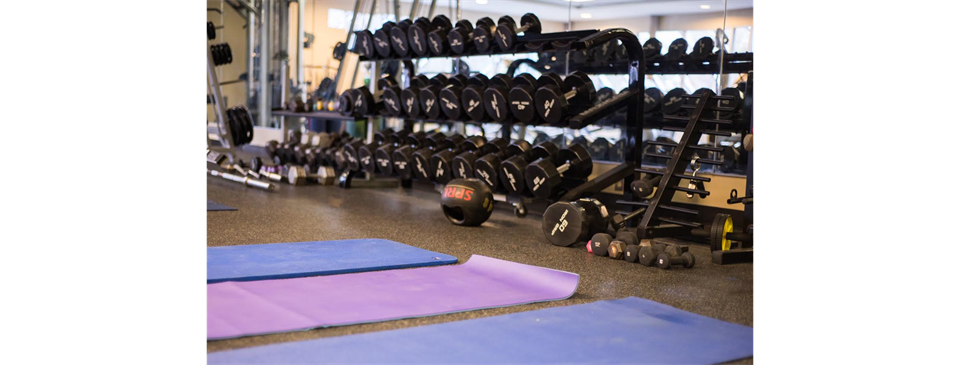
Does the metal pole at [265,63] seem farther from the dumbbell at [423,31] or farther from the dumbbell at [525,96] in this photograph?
the dumbbell at [525,96]

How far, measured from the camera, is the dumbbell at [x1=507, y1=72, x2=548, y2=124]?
4.53 metres

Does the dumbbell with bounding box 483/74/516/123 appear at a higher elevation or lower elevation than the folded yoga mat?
higher

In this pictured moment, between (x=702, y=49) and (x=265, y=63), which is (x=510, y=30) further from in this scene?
(x=265, y=63)

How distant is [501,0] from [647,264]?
3.17 metres

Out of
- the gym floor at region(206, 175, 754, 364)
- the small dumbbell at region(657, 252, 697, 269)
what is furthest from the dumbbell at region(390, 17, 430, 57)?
the small dumbbell at region(657, 252, 697, 269)

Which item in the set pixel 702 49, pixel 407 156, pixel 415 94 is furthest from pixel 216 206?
pixel 702 49

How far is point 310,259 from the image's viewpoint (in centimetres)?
312

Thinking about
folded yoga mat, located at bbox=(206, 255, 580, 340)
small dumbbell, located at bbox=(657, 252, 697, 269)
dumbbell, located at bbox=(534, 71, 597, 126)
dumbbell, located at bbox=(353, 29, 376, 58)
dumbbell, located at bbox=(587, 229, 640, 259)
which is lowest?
folded yoga mat, located at bbox=(206, 255, 580, 340)

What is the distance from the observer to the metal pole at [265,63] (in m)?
8.95

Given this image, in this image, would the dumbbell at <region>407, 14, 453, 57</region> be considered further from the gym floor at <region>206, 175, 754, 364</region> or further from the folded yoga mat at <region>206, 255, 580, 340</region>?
the folded yoga mat at <region>206, 255, 580, 340</region>

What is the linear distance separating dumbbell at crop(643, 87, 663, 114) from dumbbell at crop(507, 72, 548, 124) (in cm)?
80

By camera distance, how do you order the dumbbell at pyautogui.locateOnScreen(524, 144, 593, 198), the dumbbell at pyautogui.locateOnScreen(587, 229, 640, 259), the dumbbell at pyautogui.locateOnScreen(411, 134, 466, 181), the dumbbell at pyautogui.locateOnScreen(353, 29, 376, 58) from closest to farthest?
the dumbbell at pyautogui.locateOnScreen(587, 229, 640, 259)
the dumbbell at pyautogui.locateOnScreen(524, 144, 593, 198)
the dumbbell at pyautogui.locateOnScreen(411, 134, 466, 181)
the dumbbell at pyautogui.locateOnScreen(353, 29, 376, 58)
